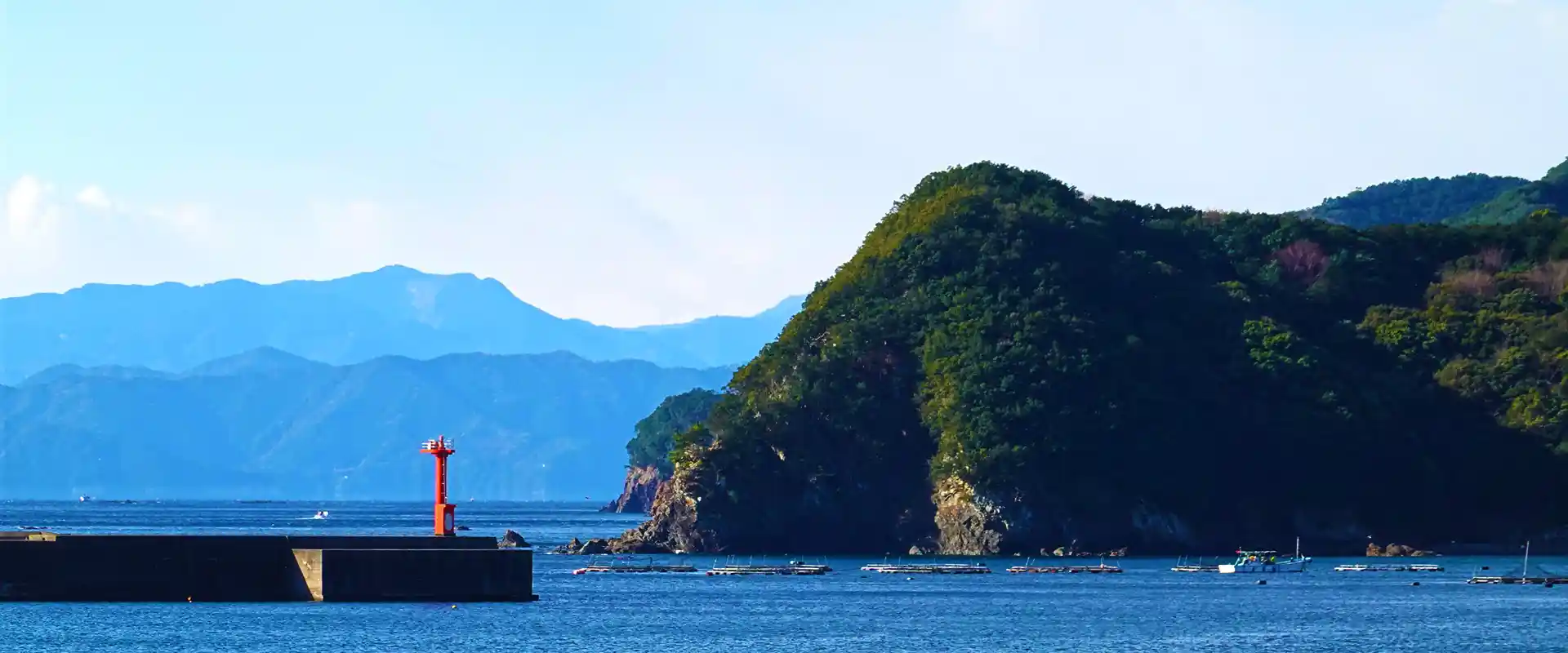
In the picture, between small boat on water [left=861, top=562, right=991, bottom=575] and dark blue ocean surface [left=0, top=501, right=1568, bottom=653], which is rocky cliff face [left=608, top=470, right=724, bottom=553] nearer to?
small boat on water [left=861, top=562, right=991, bottom=575]

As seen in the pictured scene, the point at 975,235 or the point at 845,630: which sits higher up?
the point at 975,235

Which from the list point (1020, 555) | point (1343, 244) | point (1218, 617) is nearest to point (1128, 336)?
point (1020, 555)

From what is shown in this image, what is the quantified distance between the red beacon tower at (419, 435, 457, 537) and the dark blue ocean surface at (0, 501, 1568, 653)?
3524 mm

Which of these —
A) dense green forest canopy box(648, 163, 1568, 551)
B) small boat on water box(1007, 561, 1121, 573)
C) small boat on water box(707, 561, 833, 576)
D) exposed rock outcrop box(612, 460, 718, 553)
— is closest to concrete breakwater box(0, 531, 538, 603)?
small boat on water box(707, 561, 833, 576)

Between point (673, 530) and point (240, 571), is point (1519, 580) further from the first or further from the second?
point (240, 571)

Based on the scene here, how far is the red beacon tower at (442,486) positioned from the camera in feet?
308

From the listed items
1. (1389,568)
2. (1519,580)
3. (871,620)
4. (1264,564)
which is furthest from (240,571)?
(1389,568)

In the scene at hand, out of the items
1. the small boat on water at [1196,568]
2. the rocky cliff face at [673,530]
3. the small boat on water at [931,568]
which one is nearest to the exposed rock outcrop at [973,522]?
the small boat on water at [931,568]

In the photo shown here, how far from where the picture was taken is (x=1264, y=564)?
468 ft

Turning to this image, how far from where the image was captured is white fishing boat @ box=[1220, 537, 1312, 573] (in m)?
141

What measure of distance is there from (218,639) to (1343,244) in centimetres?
12680

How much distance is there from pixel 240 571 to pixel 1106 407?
8031 cm

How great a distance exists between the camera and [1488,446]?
166250mm

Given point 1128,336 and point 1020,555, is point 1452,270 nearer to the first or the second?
point 1128,336
